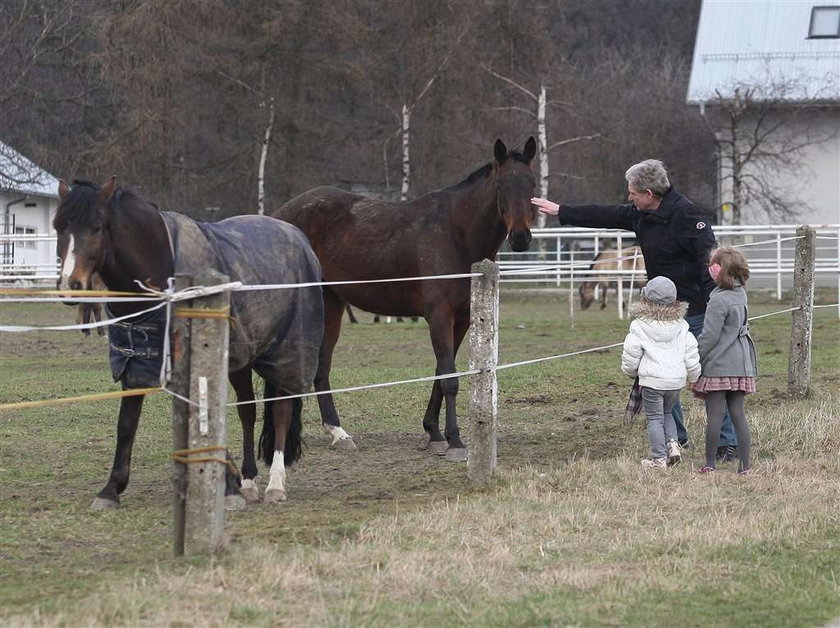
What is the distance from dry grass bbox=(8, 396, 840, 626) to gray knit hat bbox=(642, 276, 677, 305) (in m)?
1.07

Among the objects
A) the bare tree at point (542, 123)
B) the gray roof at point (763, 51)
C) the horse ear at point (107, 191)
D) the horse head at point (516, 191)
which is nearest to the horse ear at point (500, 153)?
the horse head at point (516, 191)

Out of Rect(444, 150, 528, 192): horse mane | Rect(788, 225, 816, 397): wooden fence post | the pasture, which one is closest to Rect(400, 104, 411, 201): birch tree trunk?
the pasture

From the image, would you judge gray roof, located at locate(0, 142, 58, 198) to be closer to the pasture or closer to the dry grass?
the pasture

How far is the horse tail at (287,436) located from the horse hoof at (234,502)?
763 millimetres

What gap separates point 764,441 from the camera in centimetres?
873

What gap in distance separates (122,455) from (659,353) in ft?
10.7

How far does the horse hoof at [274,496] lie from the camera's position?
22.8ft

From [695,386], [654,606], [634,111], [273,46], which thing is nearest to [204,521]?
[654,606]

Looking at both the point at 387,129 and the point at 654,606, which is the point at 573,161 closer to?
the point at 387,129

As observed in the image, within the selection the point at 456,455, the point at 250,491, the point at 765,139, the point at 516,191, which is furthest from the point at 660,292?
the point at 765,139

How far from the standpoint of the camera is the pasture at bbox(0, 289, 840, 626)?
4.67m

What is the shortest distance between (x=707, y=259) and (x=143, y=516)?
399cm

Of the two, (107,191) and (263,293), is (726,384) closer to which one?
(263,293)

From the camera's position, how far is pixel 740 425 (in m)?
7.71
